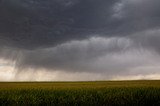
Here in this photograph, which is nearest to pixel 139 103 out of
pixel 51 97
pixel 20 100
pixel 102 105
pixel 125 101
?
pixel 125 101

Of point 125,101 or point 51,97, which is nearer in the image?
point 125,101

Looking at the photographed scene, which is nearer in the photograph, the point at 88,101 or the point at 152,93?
the point at 88,101

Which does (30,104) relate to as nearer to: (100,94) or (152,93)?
(100,94)

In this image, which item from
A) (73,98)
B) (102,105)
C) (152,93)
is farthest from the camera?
(152,93)

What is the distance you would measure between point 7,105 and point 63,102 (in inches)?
162

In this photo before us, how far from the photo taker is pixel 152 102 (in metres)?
21.0

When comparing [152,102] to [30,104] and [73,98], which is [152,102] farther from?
[30,104]

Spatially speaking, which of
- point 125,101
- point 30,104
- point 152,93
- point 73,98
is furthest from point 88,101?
point 152,93

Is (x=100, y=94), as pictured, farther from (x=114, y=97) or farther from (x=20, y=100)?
(x=20, y=100)

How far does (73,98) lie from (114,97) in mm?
3132

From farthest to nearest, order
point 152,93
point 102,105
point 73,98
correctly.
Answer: point 152,93 → point 73,98 → point 102,105

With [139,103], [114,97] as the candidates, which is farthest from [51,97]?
[139,103]

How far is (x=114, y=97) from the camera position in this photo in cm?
2219

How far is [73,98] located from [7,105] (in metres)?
4.88
